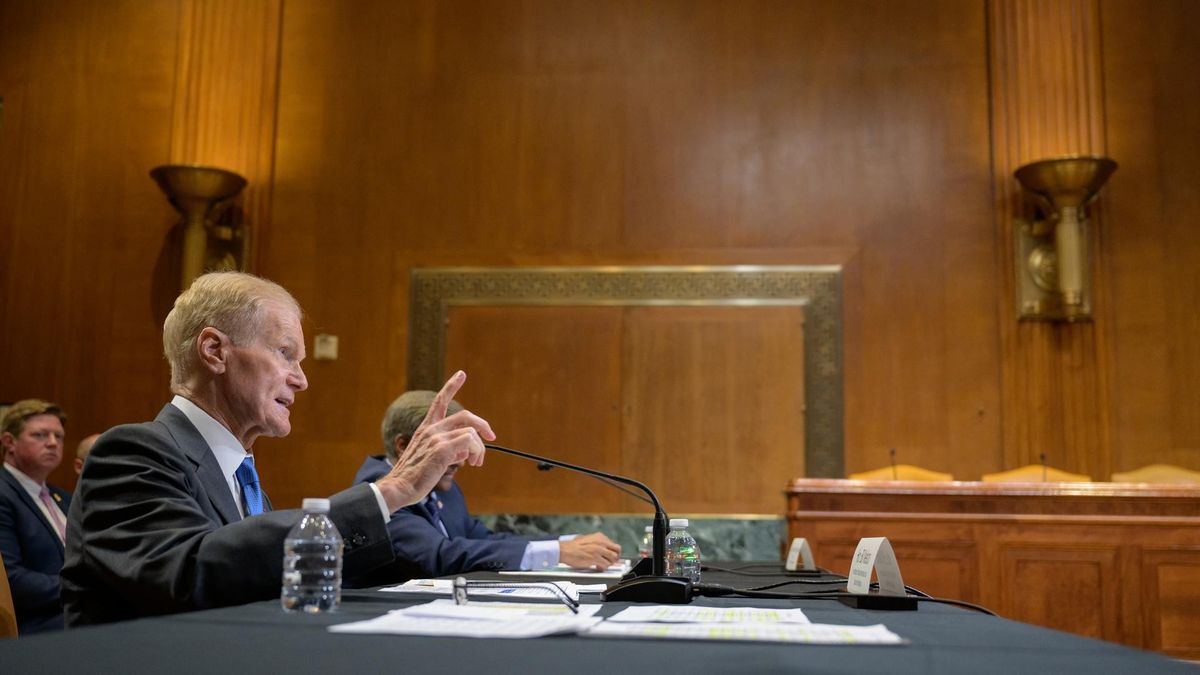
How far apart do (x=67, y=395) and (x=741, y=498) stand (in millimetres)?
4585

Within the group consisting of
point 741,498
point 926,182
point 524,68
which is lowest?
point 741,498

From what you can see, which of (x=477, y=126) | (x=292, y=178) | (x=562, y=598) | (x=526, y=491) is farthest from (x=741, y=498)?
(x=562, y=598)

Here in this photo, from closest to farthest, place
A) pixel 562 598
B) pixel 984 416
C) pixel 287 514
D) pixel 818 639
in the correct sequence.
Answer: pixel 818 639 → pixel 287 514 → pixel 562 598 → pixel 984 416

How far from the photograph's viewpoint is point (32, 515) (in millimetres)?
4086

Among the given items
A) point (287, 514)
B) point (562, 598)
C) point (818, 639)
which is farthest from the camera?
point (562, 598)

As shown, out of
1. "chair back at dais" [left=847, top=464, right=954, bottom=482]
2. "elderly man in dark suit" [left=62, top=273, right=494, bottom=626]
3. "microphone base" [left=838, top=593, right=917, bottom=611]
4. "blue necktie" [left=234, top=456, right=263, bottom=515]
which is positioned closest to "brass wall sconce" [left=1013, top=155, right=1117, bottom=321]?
"chair back at dais" [left=847, top=464, right=954, bottom=482]

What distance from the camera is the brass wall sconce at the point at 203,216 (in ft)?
23.4

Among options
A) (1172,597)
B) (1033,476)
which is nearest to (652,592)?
(1172,597)

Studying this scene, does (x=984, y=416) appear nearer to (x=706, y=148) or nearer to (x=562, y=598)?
(x=706, y=148)

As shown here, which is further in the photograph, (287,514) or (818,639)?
A: (287,514)

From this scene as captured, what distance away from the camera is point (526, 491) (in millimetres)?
7059

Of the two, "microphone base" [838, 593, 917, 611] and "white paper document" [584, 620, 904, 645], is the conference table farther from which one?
"microphone base" [838, 593, 917, 611]

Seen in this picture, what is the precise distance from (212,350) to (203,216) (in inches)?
213

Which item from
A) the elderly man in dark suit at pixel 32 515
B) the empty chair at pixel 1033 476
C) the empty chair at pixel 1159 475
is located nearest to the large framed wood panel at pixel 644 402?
the empty chair at pixel 1033 476
